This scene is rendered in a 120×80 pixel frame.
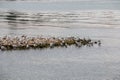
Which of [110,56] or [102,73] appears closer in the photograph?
[102,73]

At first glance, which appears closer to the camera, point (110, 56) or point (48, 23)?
point (110, 56)

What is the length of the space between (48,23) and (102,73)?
188ft

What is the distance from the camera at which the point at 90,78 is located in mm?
38000

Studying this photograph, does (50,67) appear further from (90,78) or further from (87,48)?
(87,48)

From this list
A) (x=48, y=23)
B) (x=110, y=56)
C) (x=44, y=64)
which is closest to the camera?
(x=44, y=64)

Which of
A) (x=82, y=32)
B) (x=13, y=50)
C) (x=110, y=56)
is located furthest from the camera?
(x=82, y=32)

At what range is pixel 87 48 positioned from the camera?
5497 cm

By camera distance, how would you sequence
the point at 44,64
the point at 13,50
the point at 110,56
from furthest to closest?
the point at 13,50, the point at 110,56, the point at 44,64

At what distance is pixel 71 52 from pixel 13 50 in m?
7.86

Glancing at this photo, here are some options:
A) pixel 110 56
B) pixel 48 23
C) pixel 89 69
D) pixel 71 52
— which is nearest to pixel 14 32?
pixel 48 23

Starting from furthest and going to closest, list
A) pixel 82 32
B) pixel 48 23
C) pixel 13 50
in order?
pixel 48 23
pixel 82 32
pixel 13 50

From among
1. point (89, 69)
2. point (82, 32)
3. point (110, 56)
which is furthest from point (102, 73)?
point (82, 32)

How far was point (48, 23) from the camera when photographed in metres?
96.4

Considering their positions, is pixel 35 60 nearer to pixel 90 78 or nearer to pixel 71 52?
pixel 71 52
